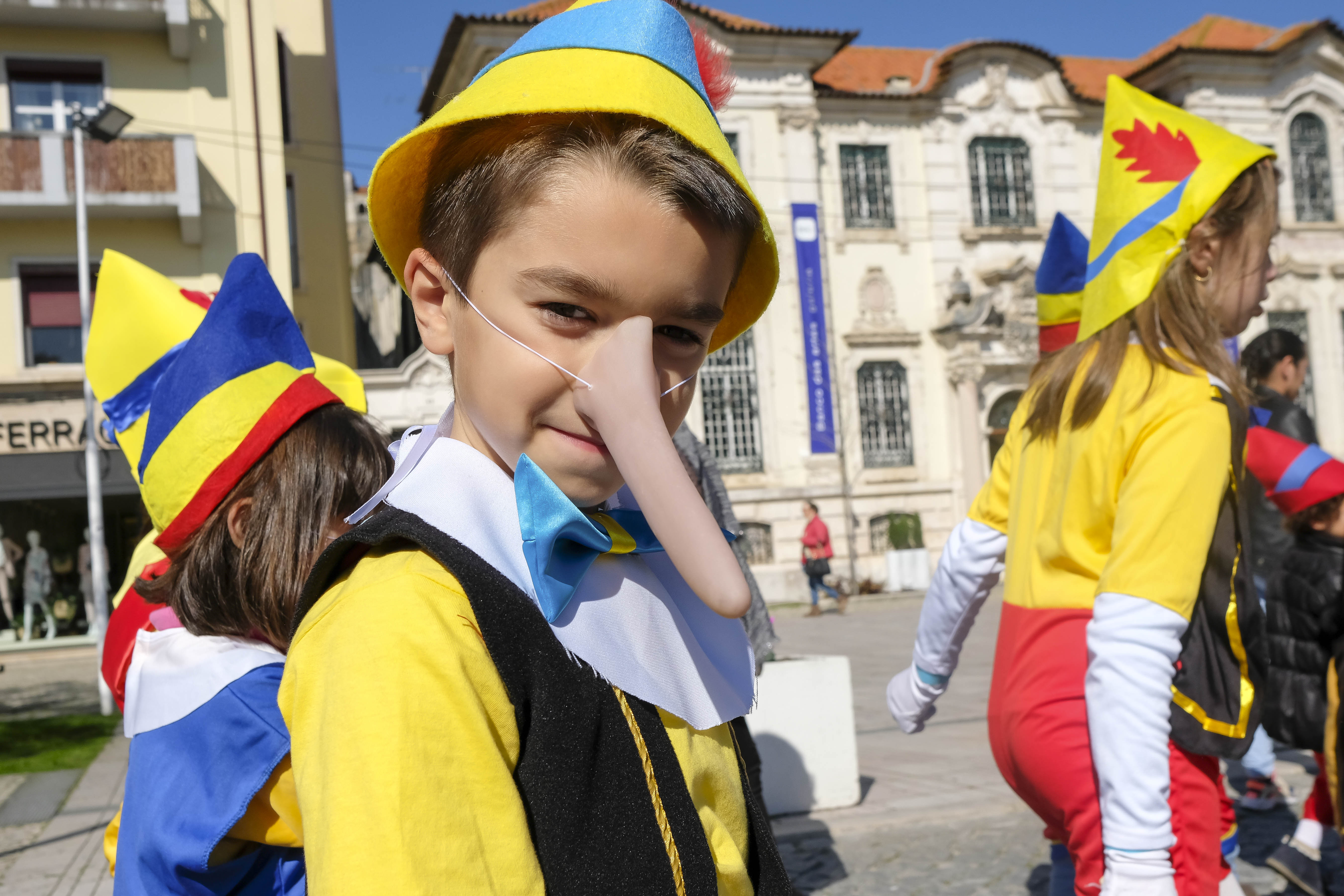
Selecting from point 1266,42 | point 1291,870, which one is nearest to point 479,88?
point 1291,870

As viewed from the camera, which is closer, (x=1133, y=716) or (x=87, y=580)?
(x=1133, y=716)

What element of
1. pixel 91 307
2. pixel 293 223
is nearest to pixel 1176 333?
pixel 91 307

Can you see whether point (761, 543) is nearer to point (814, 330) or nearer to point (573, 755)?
point (814, 330)

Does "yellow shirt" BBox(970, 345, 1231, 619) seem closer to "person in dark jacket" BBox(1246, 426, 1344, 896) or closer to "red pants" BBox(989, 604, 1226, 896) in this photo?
"red pants" BBox(989, 604, 1226, 896)

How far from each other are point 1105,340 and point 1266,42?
25.6 meters

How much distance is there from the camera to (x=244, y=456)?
1.90 m

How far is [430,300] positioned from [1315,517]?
13.2 ft

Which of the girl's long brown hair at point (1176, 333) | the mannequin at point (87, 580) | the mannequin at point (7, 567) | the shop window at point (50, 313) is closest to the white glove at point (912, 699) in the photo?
the girl's long brown hair at point (1176, 333)

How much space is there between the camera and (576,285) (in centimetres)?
104

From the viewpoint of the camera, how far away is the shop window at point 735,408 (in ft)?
68.2

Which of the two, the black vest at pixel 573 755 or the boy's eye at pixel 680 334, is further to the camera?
the boy's eye at pixel 680 334

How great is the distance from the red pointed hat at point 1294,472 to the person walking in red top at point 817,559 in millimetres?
13377

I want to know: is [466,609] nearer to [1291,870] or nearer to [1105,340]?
[1105,340]

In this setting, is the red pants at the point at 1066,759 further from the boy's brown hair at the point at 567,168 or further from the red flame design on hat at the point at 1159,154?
the boy's brown hair at the point at 567,168
